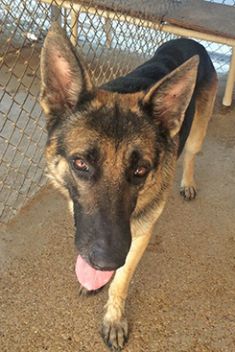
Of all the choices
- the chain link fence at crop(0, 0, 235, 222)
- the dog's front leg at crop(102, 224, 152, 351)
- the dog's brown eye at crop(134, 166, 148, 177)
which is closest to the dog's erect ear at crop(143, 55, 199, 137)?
the dog's brown eye at crop(134, 166, 148, 177)

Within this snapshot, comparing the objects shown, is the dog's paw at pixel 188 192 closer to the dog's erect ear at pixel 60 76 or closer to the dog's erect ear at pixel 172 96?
the dog's erect ear at pixel 172 96

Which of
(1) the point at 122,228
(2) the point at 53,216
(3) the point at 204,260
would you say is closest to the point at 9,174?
(2) the point at 53,216

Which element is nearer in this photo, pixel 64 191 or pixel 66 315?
pixel 64 191

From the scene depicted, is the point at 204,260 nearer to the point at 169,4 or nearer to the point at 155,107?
the point at 155,107

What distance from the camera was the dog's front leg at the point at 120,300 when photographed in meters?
2.45

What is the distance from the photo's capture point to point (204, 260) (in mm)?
3072

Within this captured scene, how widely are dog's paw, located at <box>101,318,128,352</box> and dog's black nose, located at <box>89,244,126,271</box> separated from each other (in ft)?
2.41

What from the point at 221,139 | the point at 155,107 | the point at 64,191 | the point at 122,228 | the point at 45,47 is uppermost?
Answer: the point at 45,47

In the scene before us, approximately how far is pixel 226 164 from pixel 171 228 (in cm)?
113

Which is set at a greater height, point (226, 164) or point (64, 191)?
point (64, 191)

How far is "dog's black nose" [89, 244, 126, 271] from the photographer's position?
72.9 inches

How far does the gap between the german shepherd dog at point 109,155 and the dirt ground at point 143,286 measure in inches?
7.8

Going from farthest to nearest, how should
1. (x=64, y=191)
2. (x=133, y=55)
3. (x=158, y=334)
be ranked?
(x=133, y=55), (x=158, y=334), (x=64, y=191)

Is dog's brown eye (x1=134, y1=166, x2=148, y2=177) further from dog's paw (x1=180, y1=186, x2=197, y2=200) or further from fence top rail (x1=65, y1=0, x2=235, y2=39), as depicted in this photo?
fence top rail (x1=65, y1=0, x2=235, y2=39)
